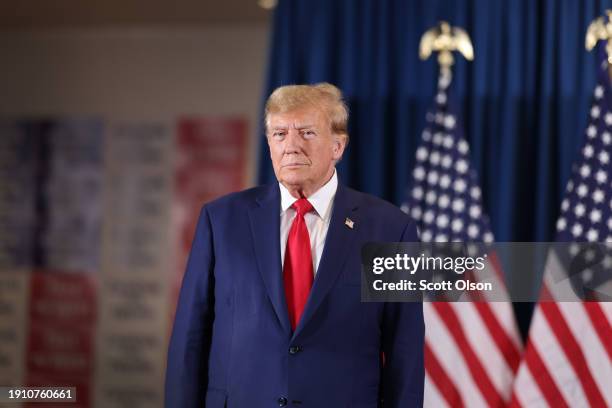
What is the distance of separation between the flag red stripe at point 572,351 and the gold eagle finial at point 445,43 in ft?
3.28

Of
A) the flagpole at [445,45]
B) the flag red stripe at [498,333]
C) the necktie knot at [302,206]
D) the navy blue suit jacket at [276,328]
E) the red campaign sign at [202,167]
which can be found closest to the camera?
the navy blue suit jacket at [276,328]

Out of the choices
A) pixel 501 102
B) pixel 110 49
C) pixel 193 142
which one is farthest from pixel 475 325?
pixel 110 49

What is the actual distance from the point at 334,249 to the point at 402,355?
1.00ft

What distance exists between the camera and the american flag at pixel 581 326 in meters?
2.78

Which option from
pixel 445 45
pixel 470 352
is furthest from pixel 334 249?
pixel 445 45

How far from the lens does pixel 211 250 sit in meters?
1.91

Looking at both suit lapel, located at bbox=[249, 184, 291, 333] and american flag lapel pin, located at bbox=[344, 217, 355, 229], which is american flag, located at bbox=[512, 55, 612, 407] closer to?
american flag lapel pin, located at bbox=[344, 217, 355, 229]

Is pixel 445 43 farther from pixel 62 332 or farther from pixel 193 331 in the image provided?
pixel 62 332

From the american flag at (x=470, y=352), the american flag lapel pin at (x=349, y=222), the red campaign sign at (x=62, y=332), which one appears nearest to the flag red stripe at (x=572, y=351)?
the american flag at (x=470, y=352)

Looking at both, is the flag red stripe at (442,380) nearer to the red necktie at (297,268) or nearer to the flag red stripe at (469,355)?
the flag red stripe at (469,355)

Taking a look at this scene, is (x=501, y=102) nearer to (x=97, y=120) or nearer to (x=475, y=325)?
(x=475, y=325)

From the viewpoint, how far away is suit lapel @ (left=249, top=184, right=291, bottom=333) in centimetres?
182

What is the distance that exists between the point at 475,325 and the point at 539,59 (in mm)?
1110

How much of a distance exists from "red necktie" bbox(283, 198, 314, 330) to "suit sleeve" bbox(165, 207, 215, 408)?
7.4 inches
